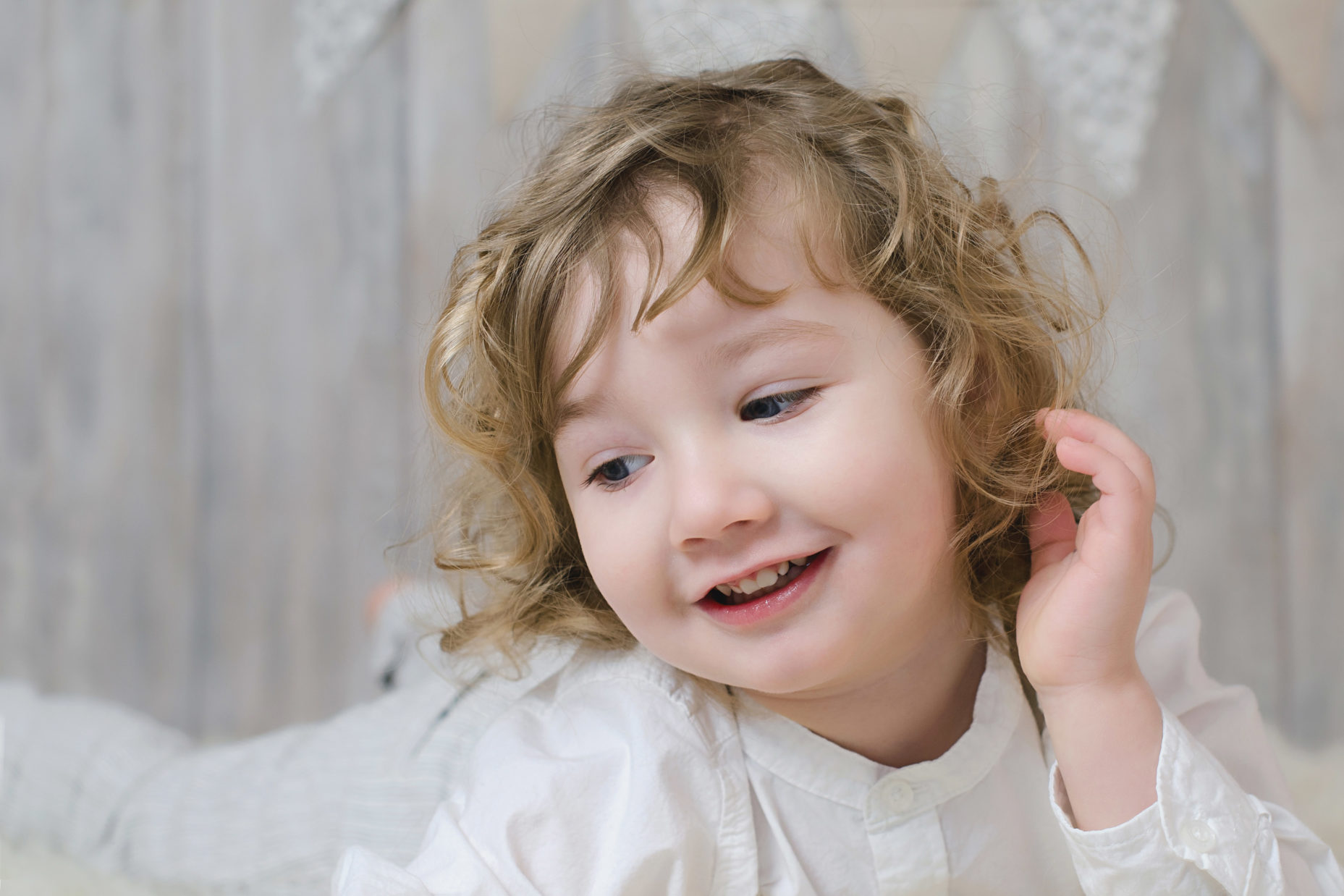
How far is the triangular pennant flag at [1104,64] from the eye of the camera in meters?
1.68

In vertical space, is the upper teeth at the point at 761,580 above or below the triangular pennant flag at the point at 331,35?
below

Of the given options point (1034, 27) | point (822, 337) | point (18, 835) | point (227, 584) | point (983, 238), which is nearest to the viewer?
point (822, 337)

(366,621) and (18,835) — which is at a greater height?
(18,835)

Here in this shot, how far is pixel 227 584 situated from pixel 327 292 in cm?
48

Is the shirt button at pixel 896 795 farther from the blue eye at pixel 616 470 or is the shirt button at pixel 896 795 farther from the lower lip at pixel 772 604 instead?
the blue eye at pixel 616 470

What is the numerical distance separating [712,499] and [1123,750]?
324mm

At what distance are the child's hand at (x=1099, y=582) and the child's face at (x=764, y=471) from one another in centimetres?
9

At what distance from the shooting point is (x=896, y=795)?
0.84 m

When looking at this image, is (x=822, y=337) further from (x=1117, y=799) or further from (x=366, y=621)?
(x=366, y=621)

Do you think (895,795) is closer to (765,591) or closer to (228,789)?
(765,591)

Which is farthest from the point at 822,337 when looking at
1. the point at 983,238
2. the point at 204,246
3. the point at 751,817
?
the point at 204,246

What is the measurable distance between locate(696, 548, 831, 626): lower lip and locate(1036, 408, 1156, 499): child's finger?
0.20 m

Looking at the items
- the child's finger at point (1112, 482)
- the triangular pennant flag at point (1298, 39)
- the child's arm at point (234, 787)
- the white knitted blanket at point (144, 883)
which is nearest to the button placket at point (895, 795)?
the child's finger at point (1112, 482)

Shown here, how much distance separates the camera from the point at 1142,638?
96cm
